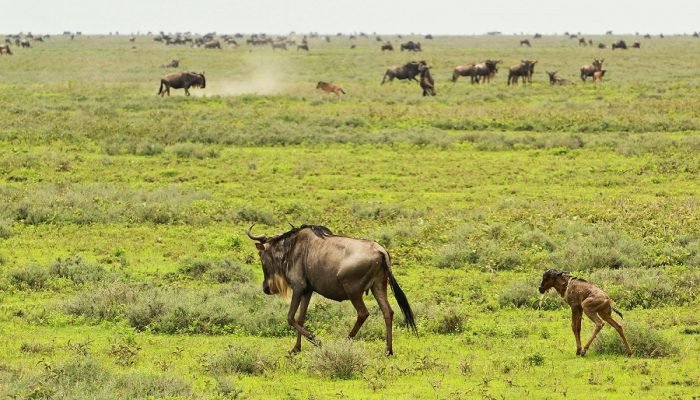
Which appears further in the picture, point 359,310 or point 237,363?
point 359,310

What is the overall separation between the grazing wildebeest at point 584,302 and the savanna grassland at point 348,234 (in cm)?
35

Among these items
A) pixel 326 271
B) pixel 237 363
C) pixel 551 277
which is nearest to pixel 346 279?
pixel 326 271

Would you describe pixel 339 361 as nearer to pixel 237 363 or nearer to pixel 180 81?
pixel 237 363

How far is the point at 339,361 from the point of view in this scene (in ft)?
38.2

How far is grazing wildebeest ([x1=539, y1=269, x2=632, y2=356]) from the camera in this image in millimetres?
12250

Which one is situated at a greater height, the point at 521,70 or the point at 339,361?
the point at 339,361

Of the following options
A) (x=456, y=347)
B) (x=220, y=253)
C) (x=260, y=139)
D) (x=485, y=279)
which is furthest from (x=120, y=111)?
(x=456, y=347)

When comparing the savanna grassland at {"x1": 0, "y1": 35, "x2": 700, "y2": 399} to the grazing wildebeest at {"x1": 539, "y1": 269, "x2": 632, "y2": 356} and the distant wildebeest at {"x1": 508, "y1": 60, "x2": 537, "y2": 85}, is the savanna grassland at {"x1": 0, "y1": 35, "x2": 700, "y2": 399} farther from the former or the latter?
the distant wildebeest at {"x1": 508, "y1": 60, "x2": 537, "y2": 85}

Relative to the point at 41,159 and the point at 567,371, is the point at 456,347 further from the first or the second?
the point at 41,159

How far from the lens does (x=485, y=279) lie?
17.5 meters

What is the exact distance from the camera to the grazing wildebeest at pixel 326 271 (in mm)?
12312

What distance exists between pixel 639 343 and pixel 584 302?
3.45 feet

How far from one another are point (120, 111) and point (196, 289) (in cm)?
2823

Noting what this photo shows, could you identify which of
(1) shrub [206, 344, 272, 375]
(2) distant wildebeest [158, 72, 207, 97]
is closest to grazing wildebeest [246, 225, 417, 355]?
(1) shrub [206, 344, 272, 375]
